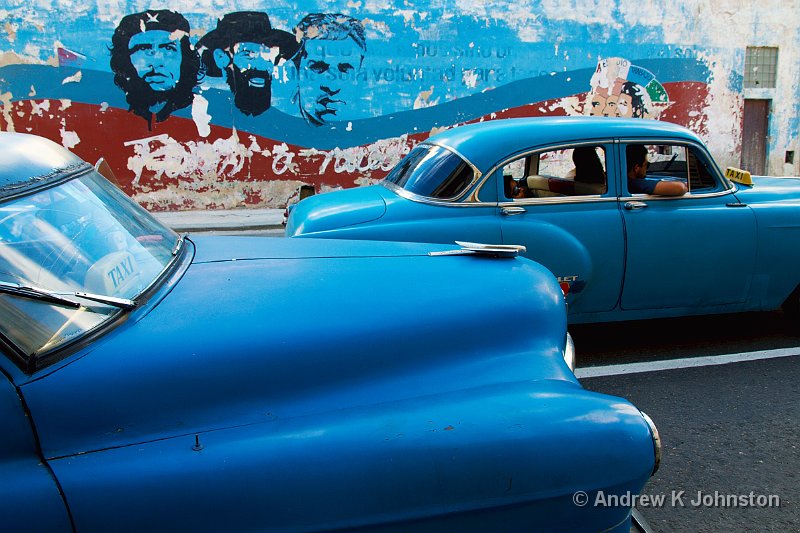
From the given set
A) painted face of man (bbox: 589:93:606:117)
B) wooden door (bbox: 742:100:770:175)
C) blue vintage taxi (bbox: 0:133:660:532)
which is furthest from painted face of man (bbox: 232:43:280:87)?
blue vintage taxi (bbox: 0:133:660:532)

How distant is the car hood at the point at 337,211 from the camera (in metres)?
4.59

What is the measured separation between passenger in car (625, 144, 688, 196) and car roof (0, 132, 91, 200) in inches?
151

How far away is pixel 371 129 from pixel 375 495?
42.4ft

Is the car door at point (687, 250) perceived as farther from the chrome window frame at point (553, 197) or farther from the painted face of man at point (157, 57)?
the painted face of man at point (157, 57)

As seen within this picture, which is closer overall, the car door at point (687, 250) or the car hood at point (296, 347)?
the car hood at point (296, 347)

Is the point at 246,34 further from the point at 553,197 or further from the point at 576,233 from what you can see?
the point at 576,233

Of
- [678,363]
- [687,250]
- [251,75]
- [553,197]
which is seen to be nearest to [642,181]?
[687,250]

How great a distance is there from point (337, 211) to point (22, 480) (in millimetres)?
3414

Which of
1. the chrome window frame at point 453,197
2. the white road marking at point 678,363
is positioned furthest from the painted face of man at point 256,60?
the white road marking at point 678,363

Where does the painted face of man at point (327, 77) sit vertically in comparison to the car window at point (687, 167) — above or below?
above

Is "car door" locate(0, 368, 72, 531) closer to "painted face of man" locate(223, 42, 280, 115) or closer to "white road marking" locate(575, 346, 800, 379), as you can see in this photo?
"white road marking" locate(575, 346, 800, 379)

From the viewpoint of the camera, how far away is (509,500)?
5.50 ft

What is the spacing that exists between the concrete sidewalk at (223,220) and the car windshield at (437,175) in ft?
21.8

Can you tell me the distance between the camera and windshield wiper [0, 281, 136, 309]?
5.40 feet
